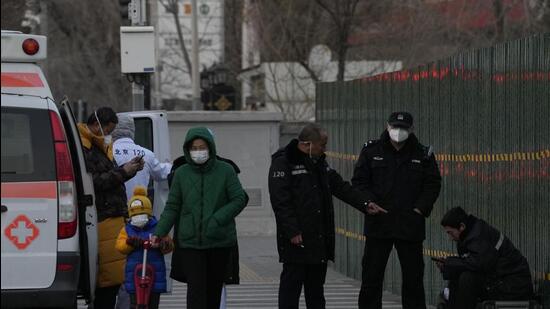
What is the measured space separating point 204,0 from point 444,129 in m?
46.1

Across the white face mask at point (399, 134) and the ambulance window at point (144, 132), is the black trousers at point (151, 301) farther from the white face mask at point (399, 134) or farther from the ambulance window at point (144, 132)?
the ambulance window at point (144, 132)

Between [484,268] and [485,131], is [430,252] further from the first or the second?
[484,268]

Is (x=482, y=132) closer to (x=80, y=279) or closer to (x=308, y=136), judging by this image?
(x=308, y=136)

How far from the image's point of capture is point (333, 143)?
53.3 ft

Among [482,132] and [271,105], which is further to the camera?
[271,105]

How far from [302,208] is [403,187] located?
0.91m

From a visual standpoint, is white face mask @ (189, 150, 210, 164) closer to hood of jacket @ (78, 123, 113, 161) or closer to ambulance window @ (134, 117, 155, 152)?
hood of jacket @ (78, 123, 113, 161)

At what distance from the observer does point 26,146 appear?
8727 mm

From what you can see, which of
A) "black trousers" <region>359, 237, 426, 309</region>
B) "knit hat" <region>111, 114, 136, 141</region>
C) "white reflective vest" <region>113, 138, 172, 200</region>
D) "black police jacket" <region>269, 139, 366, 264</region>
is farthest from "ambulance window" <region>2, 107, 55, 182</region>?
"black trousers" <region>359, 237, 426, 309</region>

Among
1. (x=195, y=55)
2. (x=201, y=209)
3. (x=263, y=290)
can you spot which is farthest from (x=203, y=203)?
(x=195, y=55)

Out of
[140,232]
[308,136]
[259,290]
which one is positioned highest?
[308,136]

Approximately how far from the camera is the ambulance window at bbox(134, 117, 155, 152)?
45.2ft

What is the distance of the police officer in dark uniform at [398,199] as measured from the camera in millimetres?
10625

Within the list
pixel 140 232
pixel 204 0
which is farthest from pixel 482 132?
pixel 204 0
